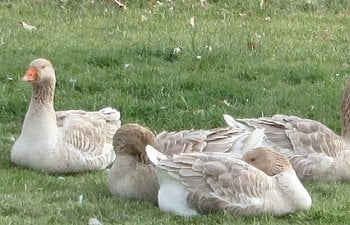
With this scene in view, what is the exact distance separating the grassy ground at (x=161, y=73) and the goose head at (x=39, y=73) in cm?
81

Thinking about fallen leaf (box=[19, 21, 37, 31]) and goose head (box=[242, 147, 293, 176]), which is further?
fallen leaf (box=[19, 21, 37, 31])

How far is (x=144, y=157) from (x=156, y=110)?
2.71 m

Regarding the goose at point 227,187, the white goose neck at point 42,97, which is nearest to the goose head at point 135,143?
the goose at point 227,187

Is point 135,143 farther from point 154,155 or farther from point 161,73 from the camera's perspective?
point 161,73

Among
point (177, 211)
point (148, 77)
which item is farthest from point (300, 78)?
point (177, 211)

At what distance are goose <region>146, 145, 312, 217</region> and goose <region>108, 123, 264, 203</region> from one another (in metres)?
0.46

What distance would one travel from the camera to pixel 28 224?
21.9 ft

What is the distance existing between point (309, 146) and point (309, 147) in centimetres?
1

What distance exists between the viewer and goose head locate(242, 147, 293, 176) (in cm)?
718

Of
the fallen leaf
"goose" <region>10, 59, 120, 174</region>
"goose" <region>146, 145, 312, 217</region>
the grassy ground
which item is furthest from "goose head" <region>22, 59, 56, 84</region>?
the fallen leaf

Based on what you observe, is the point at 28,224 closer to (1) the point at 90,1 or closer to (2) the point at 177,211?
(2) the point at 177,211

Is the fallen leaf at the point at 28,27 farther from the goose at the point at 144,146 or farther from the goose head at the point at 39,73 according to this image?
the goose at the point at 144,146

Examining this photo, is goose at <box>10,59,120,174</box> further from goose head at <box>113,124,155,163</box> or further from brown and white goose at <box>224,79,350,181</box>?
brown and white goose at <box>224,79,350,181</box>

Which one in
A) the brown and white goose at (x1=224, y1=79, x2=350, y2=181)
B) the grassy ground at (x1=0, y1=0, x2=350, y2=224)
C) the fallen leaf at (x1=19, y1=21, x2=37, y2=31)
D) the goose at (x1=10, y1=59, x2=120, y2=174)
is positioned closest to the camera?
the grassy ground at (x1=0, y1=0, x2=350, y2=224)
